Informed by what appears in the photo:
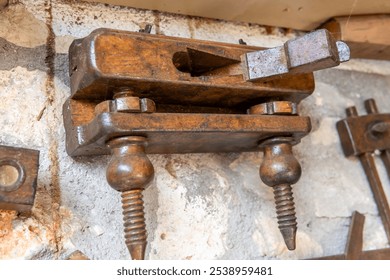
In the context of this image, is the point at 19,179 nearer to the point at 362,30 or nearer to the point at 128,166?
the point at 128,166

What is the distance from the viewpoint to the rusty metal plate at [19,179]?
74 centimetres

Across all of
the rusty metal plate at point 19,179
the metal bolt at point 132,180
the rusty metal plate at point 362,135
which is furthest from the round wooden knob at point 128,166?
the rusty metal plate at point 362,135

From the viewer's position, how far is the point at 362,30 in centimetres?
113

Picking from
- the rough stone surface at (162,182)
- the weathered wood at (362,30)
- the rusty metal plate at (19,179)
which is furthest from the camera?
the weathered wood at (362,30)

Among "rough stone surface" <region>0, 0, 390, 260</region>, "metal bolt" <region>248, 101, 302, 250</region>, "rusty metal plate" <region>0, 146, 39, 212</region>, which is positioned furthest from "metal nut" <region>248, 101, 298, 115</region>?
"rusty metal plate" <region>0, 146, 39, 212</region>

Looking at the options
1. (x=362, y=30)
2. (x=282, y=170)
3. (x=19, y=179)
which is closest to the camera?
(x=19, y=179)

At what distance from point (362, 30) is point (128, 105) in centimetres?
63

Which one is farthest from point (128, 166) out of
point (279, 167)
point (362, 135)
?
point (362, 135)

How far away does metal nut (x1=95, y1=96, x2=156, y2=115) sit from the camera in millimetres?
781

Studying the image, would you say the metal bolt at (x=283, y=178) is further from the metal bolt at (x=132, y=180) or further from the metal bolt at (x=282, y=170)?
the metal bolt at (x=132, y=180)

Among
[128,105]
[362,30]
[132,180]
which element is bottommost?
[132,180]

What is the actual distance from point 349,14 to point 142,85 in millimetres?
558

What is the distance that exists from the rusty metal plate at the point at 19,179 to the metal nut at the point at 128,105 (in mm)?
129

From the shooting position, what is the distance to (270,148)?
3.08 feet
